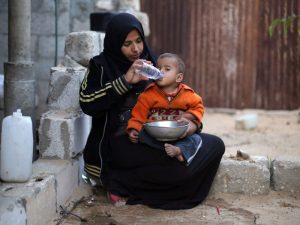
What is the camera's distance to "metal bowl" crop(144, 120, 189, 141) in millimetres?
3562

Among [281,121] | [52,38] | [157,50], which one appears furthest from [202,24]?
[52,38]

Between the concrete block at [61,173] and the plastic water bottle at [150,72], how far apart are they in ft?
2.84

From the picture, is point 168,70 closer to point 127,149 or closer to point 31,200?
point 127,149

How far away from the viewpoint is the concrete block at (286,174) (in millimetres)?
4148

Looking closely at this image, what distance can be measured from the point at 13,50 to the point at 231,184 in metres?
1.90

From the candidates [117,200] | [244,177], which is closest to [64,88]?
[117,200]

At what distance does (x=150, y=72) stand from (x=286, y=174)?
1372 millimetres

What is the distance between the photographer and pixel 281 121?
830 centimetres

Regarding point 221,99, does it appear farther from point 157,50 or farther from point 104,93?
point 104,93

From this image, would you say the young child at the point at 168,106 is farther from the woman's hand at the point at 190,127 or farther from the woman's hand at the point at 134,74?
the woman's hand at the point at 134,74

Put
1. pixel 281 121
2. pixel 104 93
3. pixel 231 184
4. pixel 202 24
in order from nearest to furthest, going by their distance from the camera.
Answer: pixel 104 93
pixel 231 184
pixel 281 121
pixel 202 24

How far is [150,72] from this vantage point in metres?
3.67

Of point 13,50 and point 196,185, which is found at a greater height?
point 13,50

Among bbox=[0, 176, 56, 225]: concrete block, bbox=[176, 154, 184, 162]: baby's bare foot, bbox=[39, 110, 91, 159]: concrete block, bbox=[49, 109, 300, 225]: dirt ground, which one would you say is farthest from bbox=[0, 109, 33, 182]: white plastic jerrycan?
bbox=[176, 154, 184, 162]: baby's bare foot
